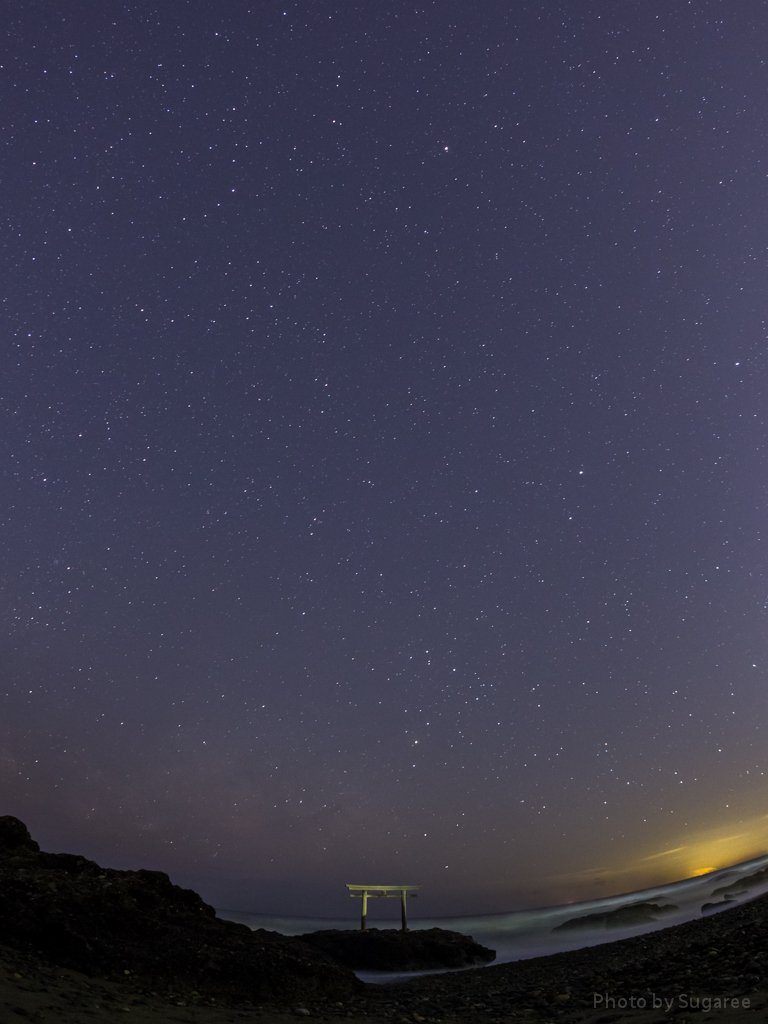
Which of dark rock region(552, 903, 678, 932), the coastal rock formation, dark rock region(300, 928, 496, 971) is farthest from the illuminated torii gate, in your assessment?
dark rock region(552, 903, 678, 932)

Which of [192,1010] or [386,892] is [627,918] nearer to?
[386,892]

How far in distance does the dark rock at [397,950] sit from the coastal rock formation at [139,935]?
14.7 meters

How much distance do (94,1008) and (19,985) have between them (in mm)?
998

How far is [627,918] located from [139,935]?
85.0m

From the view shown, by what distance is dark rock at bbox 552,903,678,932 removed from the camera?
7044 centimetres

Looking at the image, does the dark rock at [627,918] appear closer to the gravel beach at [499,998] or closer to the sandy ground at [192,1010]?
the gravel beach at [499,998]

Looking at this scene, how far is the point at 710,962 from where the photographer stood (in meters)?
9.62

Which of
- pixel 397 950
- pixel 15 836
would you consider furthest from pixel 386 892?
pixel 15 836

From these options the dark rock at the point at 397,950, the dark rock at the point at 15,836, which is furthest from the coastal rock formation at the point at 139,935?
the dark rock at the point at 397,950

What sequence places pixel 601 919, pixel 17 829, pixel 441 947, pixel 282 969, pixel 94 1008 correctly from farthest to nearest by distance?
pixel 601 919
pixel 441 947
pixel 17 829
pixel 282 969
pixel 94 1008

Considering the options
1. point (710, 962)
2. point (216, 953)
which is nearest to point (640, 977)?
point (710, 962)

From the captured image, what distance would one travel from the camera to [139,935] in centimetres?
1114

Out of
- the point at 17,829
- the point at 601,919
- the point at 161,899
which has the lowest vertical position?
the point at 601,919

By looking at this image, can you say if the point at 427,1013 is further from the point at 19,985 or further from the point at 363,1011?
the point at 19,985
